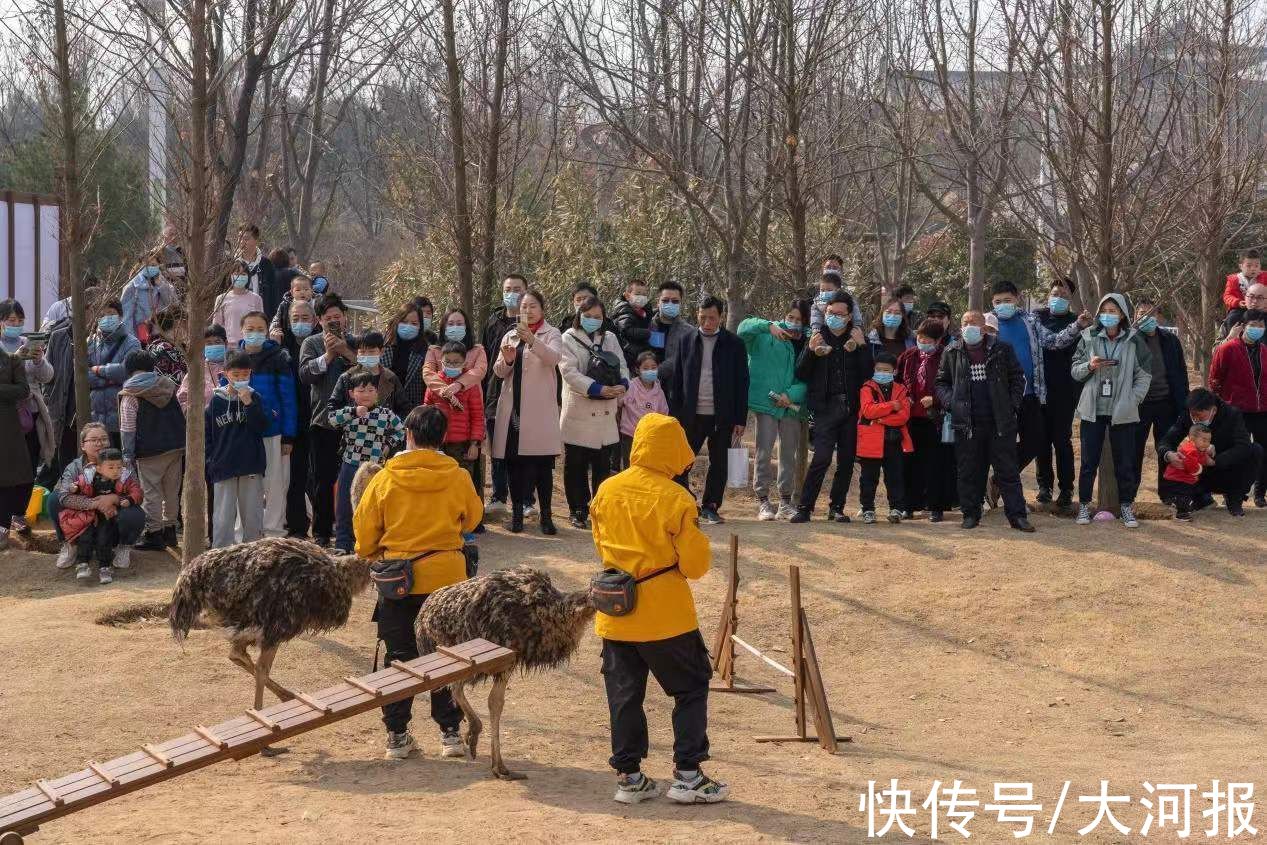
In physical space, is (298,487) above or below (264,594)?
above

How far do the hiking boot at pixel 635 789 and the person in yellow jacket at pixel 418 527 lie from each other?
1.28 m

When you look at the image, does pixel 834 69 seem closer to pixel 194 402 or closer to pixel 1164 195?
pixel 1164 195

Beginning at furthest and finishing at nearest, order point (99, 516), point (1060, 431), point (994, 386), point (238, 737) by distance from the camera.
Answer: point (1060, 431) < point (994, 386) < point (99, 516) < point (238, 737)

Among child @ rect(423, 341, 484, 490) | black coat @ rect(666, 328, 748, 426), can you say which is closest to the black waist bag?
child @ rect(423, 341, 484, 490)

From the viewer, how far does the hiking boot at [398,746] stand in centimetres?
813

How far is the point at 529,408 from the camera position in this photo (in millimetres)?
13203

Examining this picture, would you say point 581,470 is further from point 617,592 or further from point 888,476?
point 617,592

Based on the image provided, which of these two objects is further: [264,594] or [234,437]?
[234,437]

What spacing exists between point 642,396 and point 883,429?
2.19 meters

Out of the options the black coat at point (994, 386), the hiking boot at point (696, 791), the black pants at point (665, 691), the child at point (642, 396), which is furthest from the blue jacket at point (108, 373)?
the hiking boot at point (696, 791)

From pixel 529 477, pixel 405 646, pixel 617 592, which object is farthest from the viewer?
pixel 529 477

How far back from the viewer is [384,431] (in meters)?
12.0

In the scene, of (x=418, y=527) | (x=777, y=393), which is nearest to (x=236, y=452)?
(x=418, y=527)

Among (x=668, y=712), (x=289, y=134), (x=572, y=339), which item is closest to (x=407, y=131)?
(x=289, y=134)
